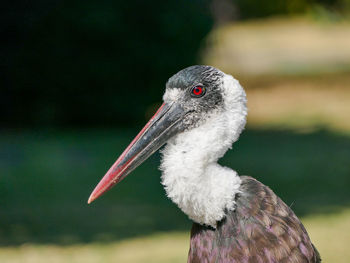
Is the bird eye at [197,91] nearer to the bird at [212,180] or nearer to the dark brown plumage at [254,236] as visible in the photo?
A: the bird at [212,180]

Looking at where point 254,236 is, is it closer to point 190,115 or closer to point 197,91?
point 190,115

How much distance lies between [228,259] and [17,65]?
10.1 meters

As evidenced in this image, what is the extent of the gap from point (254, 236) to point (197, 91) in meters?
0.82

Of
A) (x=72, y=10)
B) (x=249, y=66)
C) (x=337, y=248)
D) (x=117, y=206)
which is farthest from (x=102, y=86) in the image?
(x=249, y=66)

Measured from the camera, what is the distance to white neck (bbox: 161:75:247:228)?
3.43 meters

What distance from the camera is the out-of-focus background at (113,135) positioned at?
783 cm

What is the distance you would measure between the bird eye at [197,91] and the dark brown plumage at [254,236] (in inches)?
21.2

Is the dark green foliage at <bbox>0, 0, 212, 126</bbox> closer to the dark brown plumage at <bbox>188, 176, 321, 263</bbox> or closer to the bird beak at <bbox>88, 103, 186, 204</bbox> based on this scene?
the bird beak at <bbox>88, 103, 186, 204</bbox>

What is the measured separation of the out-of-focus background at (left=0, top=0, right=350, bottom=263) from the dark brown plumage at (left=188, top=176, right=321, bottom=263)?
3.42 m

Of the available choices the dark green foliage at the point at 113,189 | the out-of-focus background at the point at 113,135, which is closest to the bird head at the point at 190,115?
the out-of-focus background at the point at 113,135

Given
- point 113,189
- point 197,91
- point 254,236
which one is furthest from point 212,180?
point 113,189

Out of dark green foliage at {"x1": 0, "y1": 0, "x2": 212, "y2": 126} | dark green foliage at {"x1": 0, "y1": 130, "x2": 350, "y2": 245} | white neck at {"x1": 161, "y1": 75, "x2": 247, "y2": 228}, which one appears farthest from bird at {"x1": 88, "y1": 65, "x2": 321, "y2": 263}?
dark green foliage at {"x1": 0, "y1": 0, "x2": 212, "y2": 126}

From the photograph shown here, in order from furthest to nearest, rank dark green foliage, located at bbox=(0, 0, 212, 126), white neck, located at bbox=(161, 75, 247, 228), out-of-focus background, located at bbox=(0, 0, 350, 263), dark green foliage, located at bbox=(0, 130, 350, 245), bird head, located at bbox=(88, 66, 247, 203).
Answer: dark green foliage, located at bbox=(0, 0, 212, 126)
dark green foliage, located at bbox=(0, 130, 350, 245)
out-of-focus background, located at bbox=(0, 0, 350, 263)
bird head, located at bbox=(88, 66, 247, 203)
white neck, located at bbox=(161, 75, 247, 228)

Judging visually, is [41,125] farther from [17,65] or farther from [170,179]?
[170,179]
